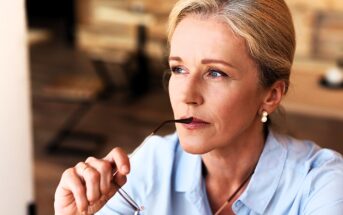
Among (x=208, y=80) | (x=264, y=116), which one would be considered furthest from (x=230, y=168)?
(x=208, y=80)

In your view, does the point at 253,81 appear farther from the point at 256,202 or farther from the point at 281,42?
the point at 256,202

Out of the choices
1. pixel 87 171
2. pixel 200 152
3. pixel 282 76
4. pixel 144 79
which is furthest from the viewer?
pixel 144 79

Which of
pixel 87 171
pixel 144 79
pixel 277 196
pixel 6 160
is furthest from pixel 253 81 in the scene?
pixel 144 79

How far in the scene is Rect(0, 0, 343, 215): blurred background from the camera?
11.9 ft

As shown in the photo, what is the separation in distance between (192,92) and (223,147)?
7.1 inches

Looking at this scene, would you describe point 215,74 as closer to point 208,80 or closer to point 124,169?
point 208,80

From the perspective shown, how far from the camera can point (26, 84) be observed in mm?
1197

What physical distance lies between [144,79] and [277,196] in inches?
140

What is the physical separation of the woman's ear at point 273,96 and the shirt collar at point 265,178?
8 centimetres

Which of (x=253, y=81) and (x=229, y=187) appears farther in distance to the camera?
(x=229, y=187)

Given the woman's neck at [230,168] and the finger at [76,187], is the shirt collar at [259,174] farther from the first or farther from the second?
the finger at [76,187]

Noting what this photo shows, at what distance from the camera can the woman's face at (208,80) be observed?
111cm

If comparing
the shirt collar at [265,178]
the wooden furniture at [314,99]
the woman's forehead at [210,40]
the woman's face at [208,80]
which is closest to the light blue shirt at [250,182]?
the shirt collar at [265,178]

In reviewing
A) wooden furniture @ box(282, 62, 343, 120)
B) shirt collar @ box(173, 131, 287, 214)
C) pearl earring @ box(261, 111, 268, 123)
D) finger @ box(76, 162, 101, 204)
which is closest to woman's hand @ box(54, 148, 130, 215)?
finger @ box(76, 162, 101, 204)
